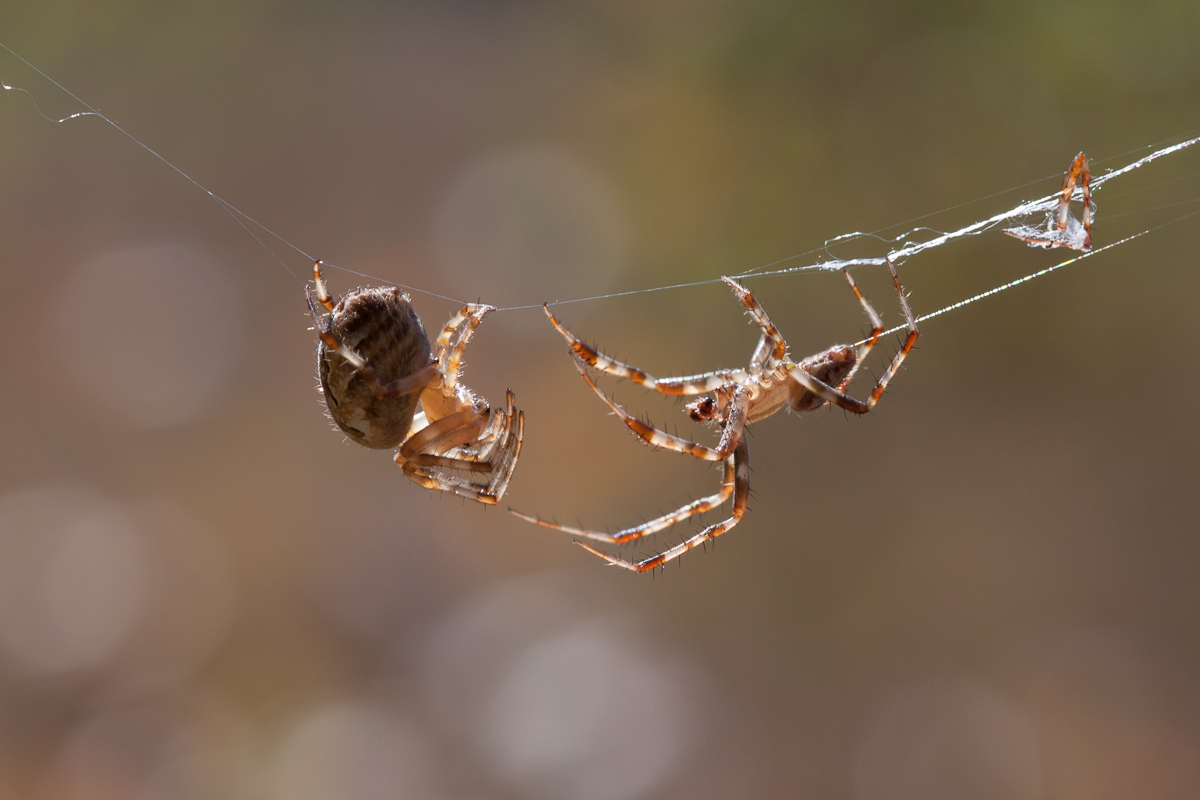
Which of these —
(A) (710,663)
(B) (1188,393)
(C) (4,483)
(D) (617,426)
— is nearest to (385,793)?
(A) (710,663)

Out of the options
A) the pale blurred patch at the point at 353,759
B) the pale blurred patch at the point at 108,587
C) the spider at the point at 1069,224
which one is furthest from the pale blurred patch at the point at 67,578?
the spider at the point at 1069,224

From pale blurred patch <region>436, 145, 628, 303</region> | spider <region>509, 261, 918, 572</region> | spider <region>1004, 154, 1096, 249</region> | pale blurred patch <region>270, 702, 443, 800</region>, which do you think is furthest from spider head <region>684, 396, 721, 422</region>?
pale blurred patch <region>270, 702, 443, 800</region>

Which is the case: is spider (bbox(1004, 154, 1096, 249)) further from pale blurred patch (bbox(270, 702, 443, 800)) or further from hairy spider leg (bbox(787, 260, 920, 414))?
pale blurred patch (bbox(270, 702, 443, 800))

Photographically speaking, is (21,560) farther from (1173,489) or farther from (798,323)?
(1173,489)

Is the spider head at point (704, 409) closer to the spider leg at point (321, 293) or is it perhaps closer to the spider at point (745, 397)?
the spider at point (745, 397)

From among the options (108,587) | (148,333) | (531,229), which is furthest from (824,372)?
(108,587)

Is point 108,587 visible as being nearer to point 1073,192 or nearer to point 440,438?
point 440,438
